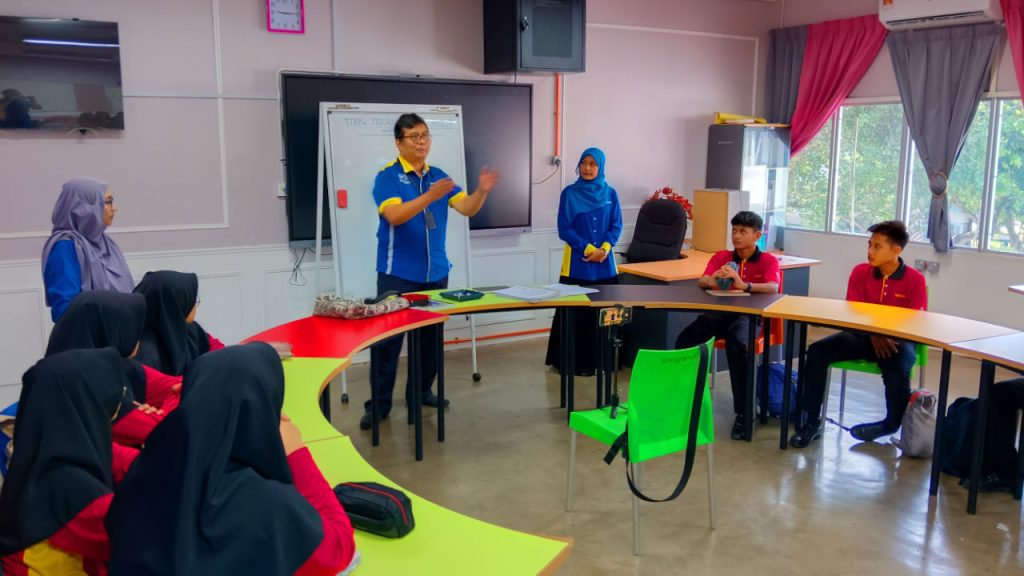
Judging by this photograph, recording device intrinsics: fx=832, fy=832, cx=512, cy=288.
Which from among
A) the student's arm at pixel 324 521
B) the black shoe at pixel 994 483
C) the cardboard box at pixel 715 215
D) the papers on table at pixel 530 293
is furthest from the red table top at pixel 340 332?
the cardboard box at pixel 715 215

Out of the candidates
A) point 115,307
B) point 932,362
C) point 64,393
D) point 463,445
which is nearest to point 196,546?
point 64,393

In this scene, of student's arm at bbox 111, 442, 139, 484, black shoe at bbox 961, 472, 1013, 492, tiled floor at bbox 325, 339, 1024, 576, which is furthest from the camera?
black shoe at bbox 961, 472, 1013, 492

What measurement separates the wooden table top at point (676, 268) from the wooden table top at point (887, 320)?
1.00m

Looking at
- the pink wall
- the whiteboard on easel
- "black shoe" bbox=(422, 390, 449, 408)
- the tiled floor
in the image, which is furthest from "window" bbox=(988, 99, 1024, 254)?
"black shoe" bbox=(422, 390, 449, 408)

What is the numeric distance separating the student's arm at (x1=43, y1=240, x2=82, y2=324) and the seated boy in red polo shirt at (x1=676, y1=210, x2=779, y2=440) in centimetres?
316

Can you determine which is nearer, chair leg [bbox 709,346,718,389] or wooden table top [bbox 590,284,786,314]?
wooden table top [bbox 590,284,786,314]

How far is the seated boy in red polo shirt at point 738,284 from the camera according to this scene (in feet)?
14.9

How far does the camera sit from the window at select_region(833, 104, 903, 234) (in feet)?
22.6

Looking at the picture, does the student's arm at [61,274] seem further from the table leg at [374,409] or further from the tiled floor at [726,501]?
the tiled floor at [726,501]

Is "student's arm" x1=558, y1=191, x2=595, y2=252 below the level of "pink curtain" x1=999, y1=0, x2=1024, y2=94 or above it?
below

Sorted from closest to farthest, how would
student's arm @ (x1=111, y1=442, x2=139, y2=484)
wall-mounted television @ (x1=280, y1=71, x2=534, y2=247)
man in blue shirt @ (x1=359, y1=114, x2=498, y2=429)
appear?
student's arm @ (x1=111, y1=442, x2=139, y2=484) < man in blue shirt @ (x1=359, y1=114, x2=498, y2=429) < wall-mounted television @ (x1=280, y1=71, x2=534, y2=247)

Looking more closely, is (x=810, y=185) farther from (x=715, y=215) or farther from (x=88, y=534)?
(x=88, y=534)

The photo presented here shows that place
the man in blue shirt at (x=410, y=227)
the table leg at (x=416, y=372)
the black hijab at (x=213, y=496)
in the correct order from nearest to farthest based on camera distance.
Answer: the black hijab at (x=213, y=496) → the table leg at (x=416, y=372) → the man in blue shirt at (x=410, y=227)

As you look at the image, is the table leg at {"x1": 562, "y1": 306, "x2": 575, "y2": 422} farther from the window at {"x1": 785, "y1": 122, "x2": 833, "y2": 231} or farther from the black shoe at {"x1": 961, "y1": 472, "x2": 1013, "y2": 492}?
the window at {"x1": 785, "y1": 122, "x2": 833, "y2": 231}
